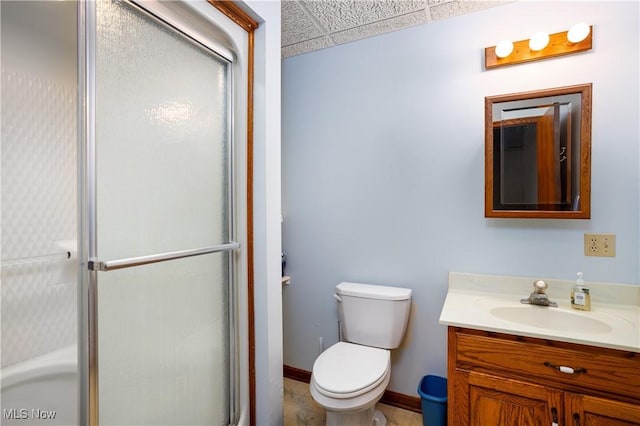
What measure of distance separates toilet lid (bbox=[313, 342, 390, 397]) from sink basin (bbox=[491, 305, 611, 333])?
2.03 ft

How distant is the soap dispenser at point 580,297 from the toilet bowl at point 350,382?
3.05 ft

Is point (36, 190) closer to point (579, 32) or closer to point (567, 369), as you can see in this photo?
point (567, 369)

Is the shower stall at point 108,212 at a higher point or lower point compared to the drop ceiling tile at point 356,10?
lower

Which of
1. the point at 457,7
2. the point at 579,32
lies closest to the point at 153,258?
the point at 457,7

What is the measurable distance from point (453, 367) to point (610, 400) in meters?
0.53

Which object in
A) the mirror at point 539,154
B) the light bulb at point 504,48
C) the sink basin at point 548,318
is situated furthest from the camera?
the light bulb at point 504,48

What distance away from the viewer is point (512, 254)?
1722mm

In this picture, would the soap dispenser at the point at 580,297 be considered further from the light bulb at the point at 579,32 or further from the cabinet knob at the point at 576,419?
the light bulb at the point at 579,32

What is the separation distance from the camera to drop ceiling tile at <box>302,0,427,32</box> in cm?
171

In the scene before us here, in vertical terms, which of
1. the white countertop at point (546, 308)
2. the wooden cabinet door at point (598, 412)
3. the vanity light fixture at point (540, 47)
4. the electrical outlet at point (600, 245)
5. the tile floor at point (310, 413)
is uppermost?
the vanity light fixture at point (540, 47)

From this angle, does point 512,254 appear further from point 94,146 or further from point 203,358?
point 94,146

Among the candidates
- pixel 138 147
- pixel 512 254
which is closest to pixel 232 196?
pixel 138 147

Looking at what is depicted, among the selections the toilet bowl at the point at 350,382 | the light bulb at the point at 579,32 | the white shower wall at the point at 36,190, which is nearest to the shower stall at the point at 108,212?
the white shower wall at the point at 36,190

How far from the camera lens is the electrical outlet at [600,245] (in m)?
1.54
